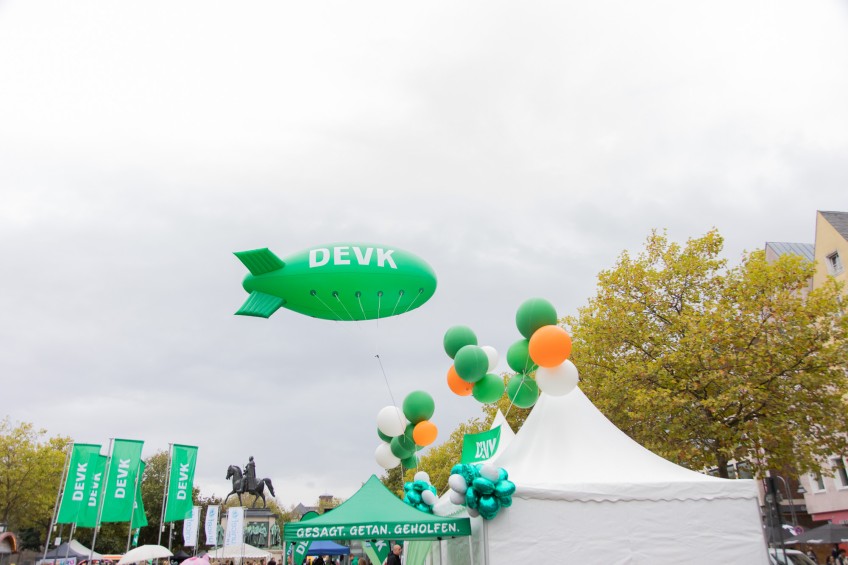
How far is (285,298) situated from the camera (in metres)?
13.0

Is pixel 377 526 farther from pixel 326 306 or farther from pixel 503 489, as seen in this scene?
pixel 326 306

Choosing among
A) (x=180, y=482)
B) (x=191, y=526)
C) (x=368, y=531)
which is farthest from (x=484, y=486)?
(x=191, y=526)

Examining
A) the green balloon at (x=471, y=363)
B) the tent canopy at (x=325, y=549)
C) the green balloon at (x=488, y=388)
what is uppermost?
the green balloon at (x=471, y=363)

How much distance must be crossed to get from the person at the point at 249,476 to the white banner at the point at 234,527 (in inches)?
300

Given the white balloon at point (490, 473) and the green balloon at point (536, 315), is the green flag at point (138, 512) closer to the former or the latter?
the green balloon at point (536, 315)

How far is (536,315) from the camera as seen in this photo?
10664mm

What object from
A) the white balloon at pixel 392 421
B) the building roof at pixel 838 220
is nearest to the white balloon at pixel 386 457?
the white balloon at pixel 392 421

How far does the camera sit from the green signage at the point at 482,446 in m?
10.4

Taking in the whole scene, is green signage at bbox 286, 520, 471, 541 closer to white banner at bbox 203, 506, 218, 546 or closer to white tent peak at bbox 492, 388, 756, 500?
white tent peak at bbox 492, 388, 756, 500

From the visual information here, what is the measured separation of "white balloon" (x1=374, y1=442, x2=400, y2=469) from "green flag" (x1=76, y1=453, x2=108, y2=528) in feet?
40.0

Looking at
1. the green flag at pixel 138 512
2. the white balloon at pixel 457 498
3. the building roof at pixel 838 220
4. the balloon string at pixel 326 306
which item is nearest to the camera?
the white balloon at pixel 457 498

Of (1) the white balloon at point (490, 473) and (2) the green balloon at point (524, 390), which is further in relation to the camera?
(2) the green balloon at point (524, 390)

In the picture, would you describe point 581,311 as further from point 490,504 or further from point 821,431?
point 490,504

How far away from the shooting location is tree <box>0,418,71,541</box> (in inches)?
1417
